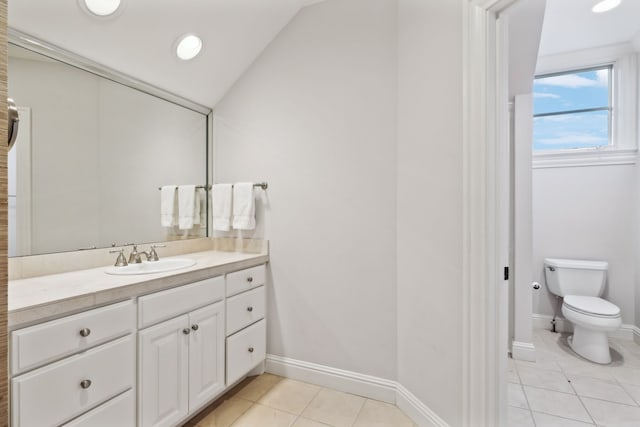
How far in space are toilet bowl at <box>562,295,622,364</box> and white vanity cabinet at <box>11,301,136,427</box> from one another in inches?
115

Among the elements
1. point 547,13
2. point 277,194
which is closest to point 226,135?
point 277,194

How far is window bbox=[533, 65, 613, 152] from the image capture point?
2918 millimetres

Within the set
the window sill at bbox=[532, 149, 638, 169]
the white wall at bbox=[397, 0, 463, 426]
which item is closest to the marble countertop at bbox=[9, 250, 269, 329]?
the white wall at bbox=[397, 0, 463, 426]

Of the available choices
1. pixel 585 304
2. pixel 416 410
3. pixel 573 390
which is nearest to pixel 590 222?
pixel 585 304

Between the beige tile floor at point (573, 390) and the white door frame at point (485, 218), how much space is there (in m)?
0.68

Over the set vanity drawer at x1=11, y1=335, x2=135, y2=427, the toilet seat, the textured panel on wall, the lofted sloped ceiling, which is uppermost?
the lofted sloped ceiling

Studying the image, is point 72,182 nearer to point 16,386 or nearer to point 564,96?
point 16,386

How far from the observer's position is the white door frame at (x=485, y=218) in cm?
129

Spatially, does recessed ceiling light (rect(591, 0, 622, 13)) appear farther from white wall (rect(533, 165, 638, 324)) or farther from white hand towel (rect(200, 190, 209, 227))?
white hand towel (rect(200, 190, 209, 227))

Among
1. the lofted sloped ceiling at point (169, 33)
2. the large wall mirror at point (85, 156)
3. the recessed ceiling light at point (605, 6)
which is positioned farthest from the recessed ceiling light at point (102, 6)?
the recessed ceiling light at point (605, 6)

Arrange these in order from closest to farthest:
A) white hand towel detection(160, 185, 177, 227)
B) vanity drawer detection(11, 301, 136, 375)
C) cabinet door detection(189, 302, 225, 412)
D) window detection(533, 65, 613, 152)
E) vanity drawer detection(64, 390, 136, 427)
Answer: vanity drawer detection(11, 301, 136, 375)
vanity drawer detection(64, 390, 136, 427)
cabinet door detection(189, 302, 225, 412)
white hand towel detection(160, 185, 177, 227)
window detection(533, 65, 613, 152)

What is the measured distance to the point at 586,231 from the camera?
2.86 meters

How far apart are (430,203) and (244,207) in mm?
1246

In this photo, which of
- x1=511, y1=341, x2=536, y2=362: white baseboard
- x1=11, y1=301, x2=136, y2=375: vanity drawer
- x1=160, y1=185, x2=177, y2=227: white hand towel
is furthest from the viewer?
x1=511, y1=341, x2=536, y2=362: white baseboard
